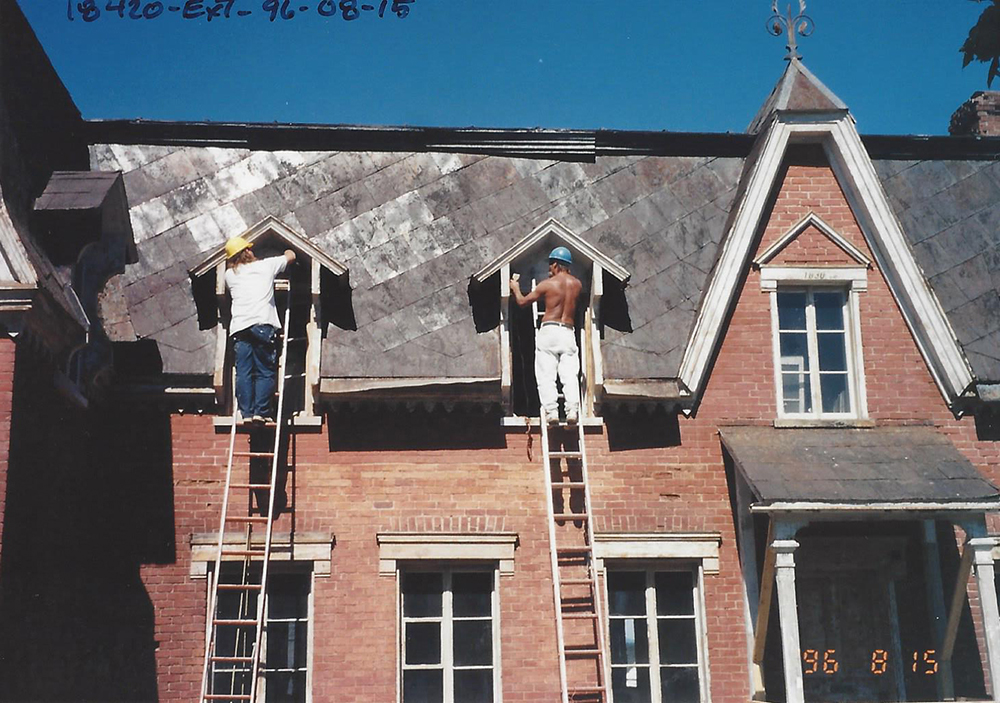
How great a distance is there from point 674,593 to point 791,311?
3.45 meters

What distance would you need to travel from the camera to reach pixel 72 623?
1130 centimetres

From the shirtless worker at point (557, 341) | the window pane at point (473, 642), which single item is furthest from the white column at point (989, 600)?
the window pane at point (473, 642)

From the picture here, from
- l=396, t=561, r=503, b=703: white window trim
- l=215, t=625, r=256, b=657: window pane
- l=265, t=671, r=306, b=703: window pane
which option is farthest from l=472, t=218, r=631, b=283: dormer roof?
l=265, t=671, r=306, b=703: window pane

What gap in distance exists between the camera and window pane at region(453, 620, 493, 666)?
11.9m

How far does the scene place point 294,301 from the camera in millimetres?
13023

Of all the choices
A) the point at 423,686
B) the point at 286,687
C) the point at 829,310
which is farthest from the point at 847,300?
the point at 286,687

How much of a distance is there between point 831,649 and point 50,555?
7.75m

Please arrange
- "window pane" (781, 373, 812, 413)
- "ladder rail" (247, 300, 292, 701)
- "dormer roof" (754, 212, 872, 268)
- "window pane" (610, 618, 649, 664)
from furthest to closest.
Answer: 1. "dormer roof" (754, 212, 872, 268)
2. "window pane" (781, 373, 812, 413)
3. "window pane" (610, 618, 649, 664)
4. "ladder rail" (247, 300, 292, 701)

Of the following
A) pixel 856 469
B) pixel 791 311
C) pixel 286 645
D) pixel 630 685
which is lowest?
pixel 630 685

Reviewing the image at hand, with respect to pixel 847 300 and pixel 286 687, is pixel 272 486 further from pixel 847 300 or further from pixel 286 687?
pixel 847 300

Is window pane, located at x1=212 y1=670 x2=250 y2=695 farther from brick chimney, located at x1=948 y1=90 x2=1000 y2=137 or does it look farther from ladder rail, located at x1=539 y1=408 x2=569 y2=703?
brick chimney, located at x1=948 y1=90 x2=1000 y2=137

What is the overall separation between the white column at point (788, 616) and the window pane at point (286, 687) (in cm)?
461

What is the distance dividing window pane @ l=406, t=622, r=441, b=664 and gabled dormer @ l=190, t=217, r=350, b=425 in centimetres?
232

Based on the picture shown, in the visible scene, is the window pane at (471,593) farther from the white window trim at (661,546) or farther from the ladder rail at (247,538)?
the ladder rail at (247,538)
